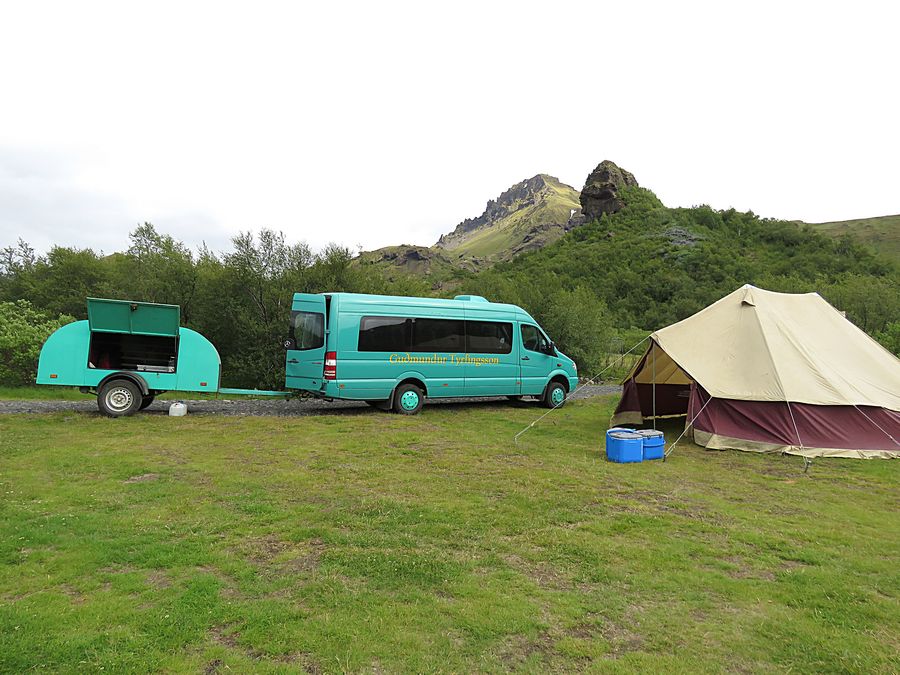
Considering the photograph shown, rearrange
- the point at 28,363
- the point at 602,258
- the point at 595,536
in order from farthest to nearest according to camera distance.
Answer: the point at 602,258 → the point at 28,363 → the point at 595,536

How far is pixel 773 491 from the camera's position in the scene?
Answer: 6926mm

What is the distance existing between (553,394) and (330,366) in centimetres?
658

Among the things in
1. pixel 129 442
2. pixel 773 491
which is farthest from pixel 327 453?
pixel 773 491

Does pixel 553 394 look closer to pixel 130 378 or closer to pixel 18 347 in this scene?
pixel 130 378

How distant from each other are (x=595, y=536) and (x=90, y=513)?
5151 millimetres

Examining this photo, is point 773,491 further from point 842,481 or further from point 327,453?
point 327,453

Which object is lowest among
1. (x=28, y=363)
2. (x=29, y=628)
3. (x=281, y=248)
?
(x=29, y=628)

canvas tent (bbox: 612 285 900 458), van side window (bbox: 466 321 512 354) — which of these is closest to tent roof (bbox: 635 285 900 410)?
canvas tent (bbox: 612 285 900 458)

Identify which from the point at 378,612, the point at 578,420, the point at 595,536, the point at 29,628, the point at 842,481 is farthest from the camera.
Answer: the point at 578,420

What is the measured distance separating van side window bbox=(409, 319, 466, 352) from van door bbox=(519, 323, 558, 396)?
6.37ft

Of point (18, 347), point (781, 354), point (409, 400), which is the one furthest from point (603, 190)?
point (18, 347)

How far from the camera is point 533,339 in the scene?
48.4 ft

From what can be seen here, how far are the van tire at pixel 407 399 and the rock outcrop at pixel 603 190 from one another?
70.8 m

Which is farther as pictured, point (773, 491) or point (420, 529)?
point (773, 491)
